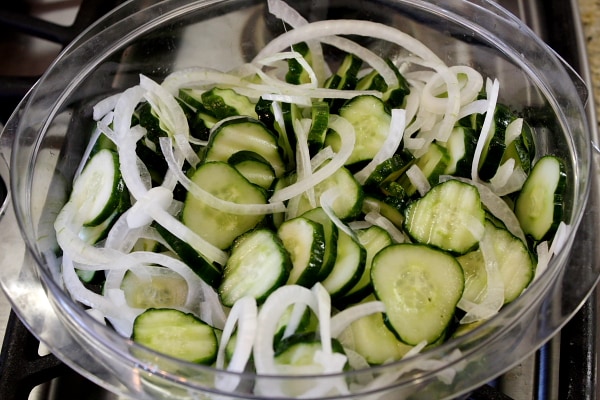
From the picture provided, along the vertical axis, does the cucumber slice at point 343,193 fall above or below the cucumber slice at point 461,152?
below

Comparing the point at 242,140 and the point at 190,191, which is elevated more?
the point at 242,140

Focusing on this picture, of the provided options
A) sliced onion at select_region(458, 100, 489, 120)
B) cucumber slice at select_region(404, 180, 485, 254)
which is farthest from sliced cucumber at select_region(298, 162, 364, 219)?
sliced onion at select_region(458, 100, 489, 120)

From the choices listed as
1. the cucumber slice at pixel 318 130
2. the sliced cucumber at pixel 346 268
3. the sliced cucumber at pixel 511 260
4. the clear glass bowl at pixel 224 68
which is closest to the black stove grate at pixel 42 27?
the clear glass bowl at pixel 224 68

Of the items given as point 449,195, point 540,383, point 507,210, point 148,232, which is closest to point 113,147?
point 148,232

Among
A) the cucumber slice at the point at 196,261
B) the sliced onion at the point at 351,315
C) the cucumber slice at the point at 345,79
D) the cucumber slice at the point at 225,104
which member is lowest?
the sliced onion at the point at 351,315

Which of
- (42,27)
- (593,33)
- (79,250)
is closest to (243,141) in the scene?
(79,250)

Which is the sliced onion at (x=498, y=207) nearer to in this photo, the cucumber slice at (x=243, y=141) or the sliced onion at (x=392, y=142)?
the sliced onion at (x=392, y=142)

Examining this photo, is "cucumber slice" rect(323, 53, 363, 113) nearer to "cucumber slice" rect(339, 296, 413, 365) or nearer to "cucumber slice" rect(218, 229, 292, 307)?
"cucumber slice" rect(218, 229, 292, 307)

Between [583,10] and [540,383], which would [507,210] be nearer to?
[540,383]
